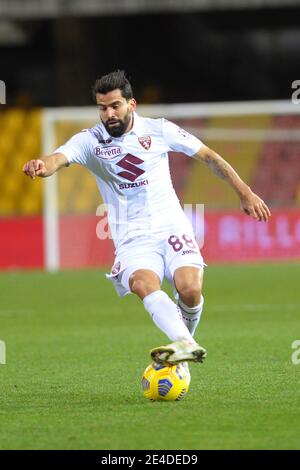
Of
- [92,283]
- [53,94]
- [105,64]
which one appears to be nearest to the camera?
[92,283]

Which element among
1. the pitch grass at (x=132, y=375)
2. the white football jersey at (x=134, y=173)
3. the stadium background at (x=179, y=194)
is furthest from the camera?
the white football jersey at (x=134, y=173)

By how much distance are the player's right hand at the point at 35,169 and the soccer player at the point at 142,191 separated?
0.03 meters

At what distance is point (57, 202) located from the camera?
2055cm

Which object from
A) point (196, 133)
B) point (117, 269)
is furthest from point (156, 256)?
point (196, 133)

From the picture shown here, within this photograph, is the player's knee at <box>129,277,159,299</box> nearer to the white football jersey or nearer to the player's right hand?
the white football jersey

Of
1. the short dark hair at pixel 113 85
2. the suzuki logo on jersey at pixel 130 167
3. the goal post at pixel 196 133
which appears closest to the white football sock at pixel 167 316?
the suzuki logo on jersey at pixel 130 167

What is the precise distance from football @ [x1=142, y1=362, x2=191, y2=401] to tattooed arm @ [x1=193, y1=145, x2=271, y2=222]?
1.07 m

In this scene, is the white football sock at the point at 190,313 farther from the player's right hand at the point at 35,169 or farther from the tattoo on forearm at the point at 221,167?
the player's right hand at the point at 35,169

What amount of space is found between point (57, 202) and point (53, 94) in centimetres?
906

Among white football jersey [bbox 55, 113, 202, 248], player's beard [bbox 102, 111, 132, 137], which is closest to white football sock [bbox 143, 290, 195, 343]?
white football jersey [bbox 55, 113, 202, 248]

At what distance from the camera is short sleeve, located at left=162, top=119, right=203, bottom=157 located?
7633mm

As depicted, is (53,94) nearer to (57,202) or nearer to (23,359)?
(57,202)

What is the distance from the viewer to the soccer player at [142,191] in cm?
730

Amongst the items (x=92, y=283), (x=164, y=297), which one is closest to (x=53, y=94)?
(x=92, y=283)
